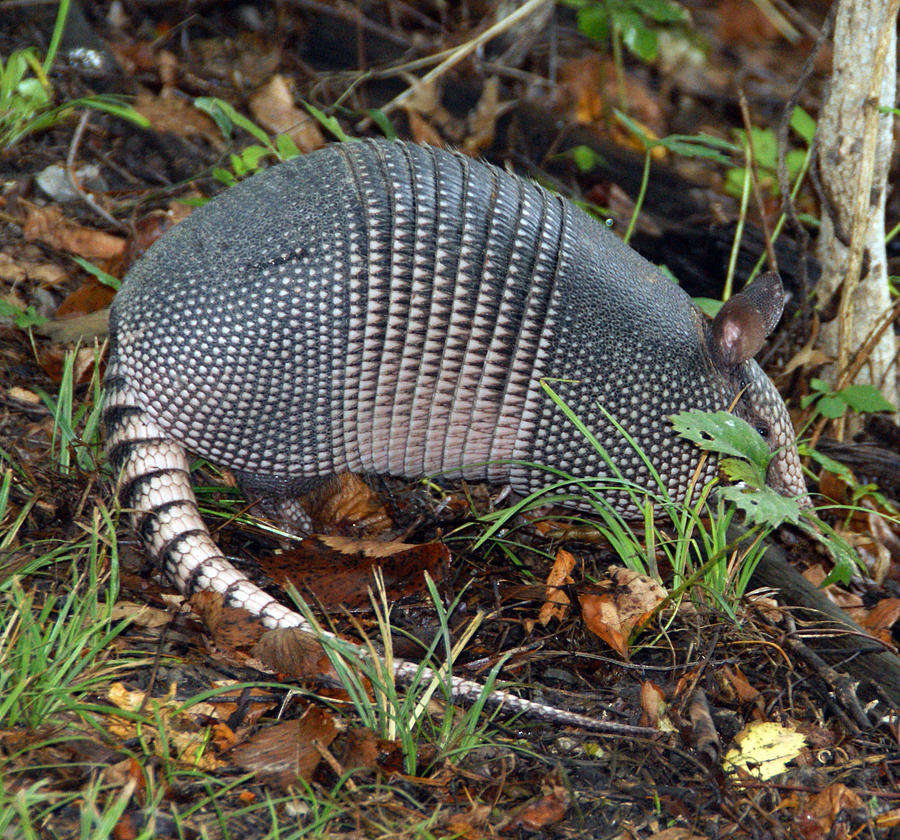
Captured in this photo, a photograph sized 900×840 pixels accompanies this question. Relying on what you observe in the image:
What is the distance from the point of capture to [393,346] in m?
3.85

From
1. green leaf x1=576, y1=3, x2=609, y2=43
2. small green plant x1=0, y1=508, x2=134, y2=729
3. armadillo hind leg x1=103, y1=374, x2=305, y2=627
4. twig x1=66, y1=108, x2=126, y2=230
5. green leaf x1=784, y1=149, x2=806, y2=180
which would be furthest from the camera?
green leaf x1=576, y1=3, x2=609, y2=43

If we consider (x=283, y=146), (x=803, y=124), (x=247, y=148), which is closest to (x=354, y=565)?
(x=283, y=146)

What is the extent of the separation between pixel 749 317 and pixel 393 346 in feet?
5.06

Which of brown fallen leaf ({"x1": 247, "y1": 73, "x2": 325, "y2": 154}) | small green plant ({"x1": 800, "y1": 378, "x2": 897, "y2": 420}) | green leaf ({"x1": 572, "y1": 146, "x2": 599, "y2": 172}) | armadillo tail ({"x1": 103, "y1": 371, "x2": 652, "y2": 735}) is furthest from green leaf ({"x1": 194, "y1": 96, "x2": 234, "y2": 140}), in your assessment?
small green plant ({"x1": 800, "y1": 378, "x2": 897, "y2": 420})

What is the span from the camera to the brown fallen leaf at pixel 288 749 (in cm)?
269

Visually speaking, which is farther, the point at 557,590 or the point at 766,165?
the point at 766,165

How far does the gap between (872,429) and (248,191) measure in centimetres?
383

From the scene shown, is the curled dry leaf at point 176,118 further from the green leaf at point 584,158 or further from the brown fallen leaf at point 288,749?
the brown fallen leaf at point 288,749

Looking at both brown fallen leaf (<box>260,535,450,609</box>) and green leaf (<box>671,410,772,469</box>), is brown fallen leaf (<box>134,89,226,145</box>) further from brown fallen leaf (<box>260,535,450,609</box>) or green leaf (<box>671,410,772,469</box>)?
green leaf (<box>671,410,772,469</box>)

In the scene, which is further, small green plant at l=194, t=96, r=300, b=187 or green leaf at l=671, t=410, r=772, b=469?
small green plant at l=194, t=96, r=300, b=187

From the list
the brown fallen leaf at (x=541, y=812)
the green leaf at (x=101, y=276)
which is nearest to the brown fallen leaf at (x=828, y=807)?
the brown fallen leaf at (x=541, y=812)

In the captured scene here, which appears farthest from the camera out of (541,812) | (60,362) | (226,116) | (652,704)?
(226,116)

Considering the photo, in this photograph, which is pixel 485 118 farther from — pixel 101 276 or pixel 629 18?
pixel 101 276

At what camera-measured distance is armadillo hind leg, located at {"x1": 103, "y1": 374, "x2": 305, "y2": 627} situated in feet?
11.0
